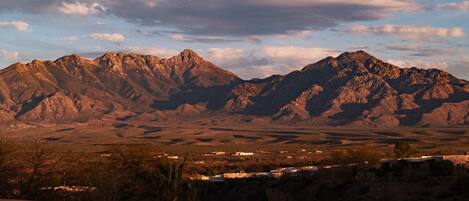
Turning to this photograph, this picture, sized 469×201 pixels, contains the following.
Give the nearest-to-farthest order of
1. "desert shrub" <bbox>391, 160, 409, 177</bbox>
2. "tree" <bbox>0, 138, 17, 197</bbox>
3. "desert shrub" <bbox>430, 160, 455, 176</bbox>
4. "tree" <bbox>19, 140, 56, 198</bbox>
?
"tree" <bbox>0, 138, 17, 197</bbox>, "tree" <bbox>19, 140, 56, 198</bbox>, "desert shrub" <bbox>430, 160, 455, 176</bbox>, "desert shrub" <bbox>391, 160, 409, 177</bbox>

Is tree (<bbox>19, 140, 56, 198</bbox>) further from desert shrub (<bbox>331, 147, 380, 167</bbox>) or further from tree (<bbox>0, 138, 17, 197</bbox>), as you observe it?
desert shrub (<bbox>331, 147, 380, 167</bbox>)

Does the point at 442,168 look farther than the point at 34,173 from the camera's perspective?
No

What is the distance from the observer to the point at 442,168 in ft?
197

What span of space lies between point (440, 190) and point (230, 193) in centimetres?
3181

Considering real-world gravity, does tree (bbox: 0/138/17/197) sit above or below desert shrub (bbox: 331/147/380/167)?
above

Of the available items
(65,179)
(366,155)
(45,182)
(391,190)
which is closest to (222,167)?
(366,155)

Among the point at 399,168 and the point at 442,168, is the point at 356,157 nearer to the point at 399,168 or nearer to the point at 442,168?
the point at 399,168

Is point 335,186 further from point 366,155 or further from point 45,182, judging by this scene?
point 366,155

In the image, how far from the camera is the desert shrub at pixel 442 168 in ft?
195

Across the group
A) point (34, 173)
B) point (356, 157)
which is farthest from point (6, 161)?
point (356, 157)

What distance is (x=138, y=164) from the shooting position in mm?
86750

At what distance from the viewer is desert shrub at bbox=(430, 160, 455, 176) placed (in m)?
59.4

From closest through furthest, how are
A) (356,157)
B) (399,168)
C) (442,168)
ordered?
(442,168) < (399,168) < (356,157)

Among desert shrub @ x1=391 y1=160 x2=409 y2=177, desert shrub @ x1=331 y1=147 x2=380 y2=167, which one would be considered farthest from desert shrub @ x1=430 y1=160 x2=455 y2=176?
desert shrub @ x1=331 y1=147 x2=380 y2=167
